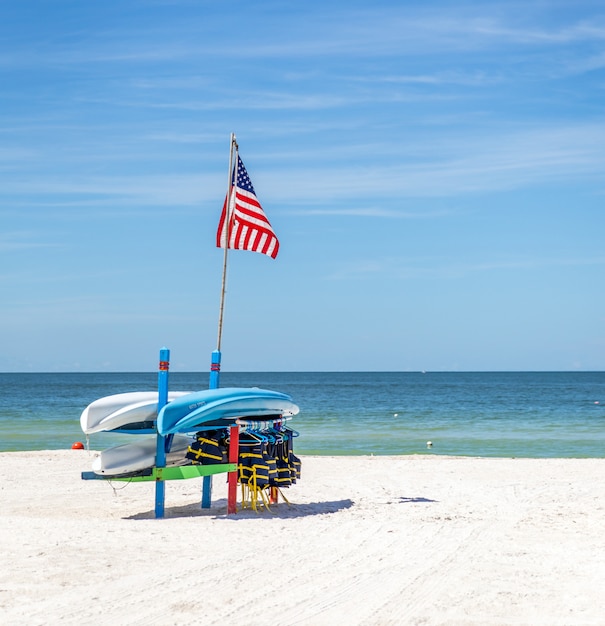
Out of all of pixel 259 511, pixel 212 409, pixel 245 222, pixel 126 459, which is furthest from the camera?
pixel 245 222

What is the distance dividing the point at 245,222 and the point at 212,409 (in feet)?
9.71

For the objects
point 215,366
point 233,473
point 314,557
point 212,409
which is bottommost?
point 314,557

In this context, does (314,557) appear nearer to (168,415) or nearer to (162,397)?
(168,415)

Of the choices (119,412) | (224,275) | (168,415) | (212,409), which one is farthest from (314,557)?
(224,275)

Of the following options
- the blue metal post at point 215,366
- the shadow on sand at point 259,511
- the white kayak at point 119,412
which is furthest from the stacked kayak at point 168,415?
the shadow on sand at point 259,511

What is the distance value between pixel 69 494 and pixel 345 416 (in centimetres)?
2979

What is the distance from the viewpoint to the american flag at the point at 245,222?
12203 mm

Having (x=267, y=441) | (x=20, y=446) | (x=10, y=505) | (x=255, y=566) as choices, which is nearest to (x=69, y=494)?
(x=10, y=505)

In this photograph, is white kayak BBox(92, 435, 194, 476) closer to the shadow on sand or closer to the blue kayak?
the blue kayak

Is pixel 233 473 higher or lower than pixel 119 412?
lower

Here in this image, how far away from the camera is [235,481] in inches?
439

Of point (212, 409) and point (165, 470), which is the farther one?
point (165, 470)

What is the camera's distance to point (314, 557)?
8562 millimetres

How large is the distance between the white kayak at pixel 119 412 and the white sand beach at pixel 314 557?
131 cm
